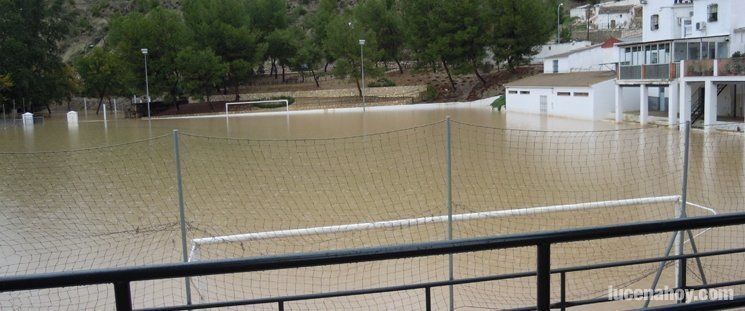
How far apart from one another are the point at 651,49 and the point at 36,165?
29.1 metres

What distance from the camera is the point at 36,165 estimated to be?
22453 millimetres

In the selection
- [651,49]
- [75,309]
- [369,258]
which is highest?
[651,49]

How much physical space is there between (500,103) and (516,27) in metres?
10.4

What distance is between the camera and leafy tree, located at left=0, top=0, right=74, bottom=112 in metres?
59.8

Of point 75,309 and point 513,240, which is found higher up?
point 513,240

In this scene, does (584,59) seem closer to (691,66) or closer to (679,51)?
(679,51)

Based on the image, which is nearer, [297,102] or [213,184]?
[213,184]

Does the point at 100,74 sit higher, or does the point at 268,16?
the point at 268,16

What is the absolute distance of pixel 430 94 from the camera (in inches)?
2479

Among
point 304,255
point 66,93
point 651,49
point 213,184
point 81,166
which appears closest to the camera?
point 304,255

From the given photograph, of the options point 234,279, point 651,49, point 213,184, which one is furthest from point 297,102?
point 234,279

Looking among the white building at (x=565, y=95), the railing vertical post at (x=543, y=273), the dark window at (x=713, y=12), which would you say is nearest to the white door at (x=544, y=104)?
the white building at (x=565, y=95)

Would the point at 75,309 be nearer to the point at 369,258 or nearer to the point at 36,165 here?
the point at 369,258

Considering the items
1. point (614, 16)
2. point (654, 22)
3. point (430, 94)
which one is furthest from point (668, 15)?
point (614, 16)
